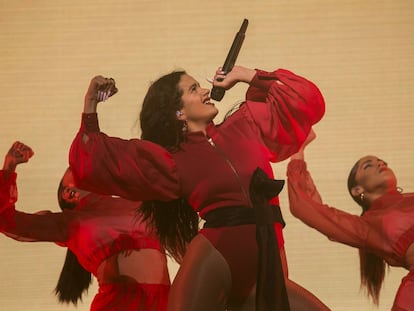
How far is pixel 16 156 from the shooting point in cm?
207

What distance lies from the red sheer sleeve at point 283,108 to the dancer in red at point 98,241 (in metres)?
0.41

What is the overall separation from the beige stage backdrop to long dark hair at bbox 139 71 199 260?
0.04 metres

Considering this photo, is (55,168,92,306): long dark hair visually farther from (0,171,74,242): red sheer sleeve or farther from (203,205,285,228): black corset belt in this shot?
(203,205,285,228): black corset belt

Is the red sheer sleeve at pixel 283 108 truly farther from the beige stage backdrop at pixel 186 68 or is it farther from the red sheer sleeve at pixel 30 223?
the red sheer sleeve at pixel 30 223

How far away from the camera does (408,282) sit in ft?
6.41

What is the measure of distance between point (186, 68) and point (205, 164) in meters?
0.31

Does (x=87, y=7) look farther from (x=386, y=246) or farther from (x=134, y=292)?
(x=386, y=246)

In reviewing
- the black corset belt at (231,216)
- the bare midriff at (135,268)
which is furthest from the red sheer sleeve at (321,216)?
the bare midriff at (135,268)

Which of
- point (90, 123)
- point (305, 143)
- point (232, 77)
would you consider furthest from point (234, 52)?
point (90, 123)

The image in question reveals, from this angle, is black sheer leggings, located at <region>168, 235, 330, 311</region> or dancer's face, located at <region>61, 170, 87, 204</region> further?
dancer's face, located at <region>61, 170, 87, 204</region>

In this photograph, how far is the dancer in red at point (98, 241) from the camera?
6.39 feet

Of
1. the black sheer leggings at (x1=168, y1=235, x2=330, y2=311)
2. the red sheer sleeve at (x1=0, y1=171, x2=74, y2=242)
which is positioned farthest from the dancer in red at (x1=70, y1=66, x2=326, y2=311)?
the red sheer sleeve at (x1=0, y1=171, x2=74, y2=242)

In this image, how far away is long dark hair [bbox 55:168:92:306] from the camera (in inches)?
78.4

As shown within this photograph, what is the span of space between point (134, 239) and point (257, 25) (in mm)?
701
